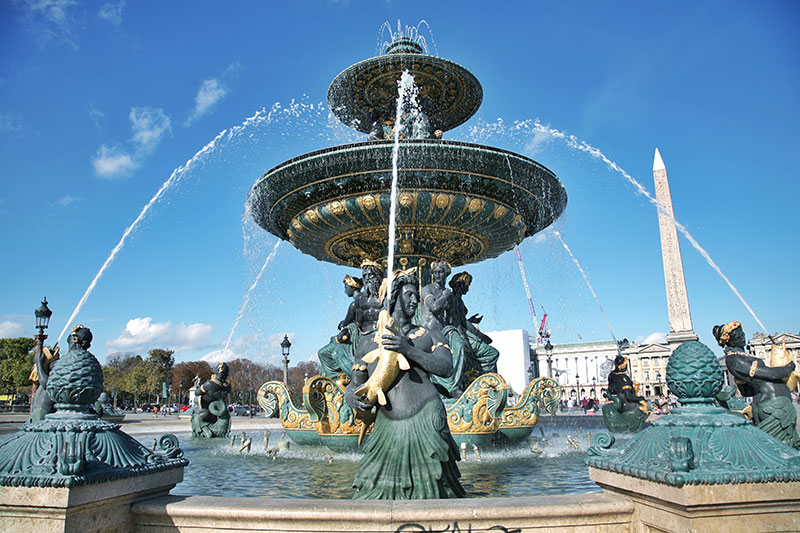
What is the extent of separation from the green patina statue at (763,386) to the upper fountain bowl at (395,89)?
25.7ft

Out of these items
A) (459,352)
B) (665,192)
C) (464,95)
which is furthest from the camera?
(665,192)

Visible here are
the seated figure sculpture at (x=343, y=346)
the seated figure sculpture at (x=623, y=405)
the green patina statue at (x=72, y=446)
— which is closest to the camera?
the green patina statue at (x=72, y=446)

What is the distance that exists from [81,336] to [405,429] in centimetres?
280

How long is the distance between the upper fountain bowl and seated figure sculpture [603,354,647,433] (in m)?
6.64

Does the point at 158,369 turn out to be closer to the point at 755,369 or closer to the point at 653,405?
the point at 653,405

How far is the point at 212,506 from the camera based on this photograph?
2961 millimetres

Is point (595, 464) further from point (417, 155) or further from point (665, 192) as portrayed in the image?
point (665, 192)

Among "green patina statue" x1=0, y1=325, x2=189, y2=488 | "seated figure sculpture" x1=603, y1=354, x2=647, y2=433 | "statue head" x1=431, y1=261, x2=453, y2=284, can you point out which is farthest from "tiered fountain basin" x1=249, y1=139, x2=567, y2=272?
"green patina statue" x1=0, y1=325, x2=189, y2=488

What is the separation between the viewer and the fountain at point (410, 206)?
343 inches

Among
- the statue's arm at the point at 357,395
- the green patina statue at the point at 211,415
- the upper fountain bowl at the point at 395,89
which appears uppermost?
the upper fountain bowl at the point at 395,89

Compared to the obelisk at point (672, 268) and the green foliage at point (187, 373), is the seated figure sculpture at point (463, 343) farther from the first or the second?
the green foliage at point (187, 373)

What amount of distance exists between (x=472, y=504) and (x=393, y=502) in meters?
0.42

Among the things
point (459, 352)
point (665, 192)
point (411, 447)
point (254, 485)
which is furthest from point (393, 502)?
A: point (665, 192)

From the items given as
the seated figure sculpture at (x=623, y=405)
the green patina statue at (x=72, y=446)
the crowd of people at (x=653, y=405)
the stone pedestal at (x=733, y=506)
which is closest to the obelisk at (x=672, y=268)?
the crowd of people at (x=653, y=405)
